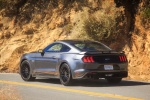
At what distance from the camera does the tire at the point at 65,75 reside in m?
13.4

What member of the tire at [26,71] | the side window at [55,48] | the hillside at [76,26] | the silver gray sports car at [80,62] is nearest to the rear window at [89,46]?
the silver gray sports car at [80,62]

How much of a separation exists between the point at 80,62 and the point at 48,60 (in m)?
1.76

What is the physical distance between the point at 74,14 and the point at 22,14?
13.2ft

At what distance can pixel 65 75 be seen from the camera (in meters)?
13.6

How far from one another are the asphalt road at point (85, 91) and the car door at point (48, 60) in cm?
53

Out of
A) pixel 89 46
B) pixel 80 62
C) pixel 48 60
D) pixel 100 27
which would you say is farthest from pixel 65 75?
pixel 100 27

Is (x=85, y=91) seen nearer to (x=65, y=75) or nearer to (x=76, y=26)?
(x=65, y=75)

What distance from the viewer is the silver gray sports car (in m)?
13.1

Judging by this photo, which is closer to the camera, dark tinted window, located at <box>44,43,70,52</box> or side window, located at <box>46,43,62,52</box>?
dark tinted window, located at <box>44,43,70,52</box>

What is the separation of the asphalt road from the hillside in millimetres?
3324

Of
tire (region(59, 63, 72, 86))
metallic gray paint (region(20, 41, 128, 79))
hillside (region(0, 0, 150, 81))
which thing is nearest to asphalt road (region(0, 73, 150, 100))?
A: tire (region(59, 63, 72, 86))

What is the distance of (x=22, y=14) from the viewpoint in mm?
24984

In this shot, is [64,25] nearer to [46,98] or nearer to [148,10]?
[148,10]

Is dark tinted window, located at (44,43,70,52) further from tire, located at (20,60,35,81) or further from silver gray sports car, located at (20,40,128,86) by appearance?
tire, located at (20,60,35,81)
